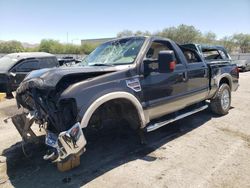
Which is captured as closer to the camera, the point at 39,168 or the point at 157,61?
the point at 39,168

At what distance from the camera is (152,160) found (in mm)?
4109

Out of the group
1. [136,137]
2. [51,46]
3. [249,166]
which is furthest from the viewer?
[51,46]

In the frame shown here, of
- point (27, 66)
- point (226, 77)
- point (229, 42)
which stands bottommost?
point (226, 77)

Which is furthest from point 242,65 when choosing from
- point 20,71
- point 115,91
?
point 115,91

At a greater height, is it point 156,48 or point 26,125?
point 156,48

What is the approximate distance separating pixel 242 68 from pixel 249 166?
72.3 ft

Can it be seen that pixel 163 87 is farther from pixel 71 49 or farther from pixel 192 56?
pixel 71 49

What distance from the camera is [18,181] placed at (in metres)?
3.52

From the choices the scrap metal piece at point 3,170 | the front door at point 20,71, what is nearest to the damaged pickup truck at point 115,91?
the scrap metal piece at point 3,170

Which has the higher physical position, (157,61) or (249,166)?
(157,61)

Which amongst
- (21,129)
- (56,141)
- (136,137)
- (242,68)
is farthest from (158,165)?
(242,68)

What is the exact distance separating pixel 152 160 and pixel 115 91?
1.32 m

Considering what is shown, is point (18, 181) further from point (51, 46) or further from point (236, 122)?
point (51, 46)

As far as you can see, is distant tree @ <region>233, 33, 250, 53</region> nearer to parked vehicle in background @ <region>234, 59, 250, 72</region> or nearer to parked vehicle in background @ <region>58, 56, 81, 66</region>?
parked vehicle in background @ <region>234, 59, 250, 72</region>
